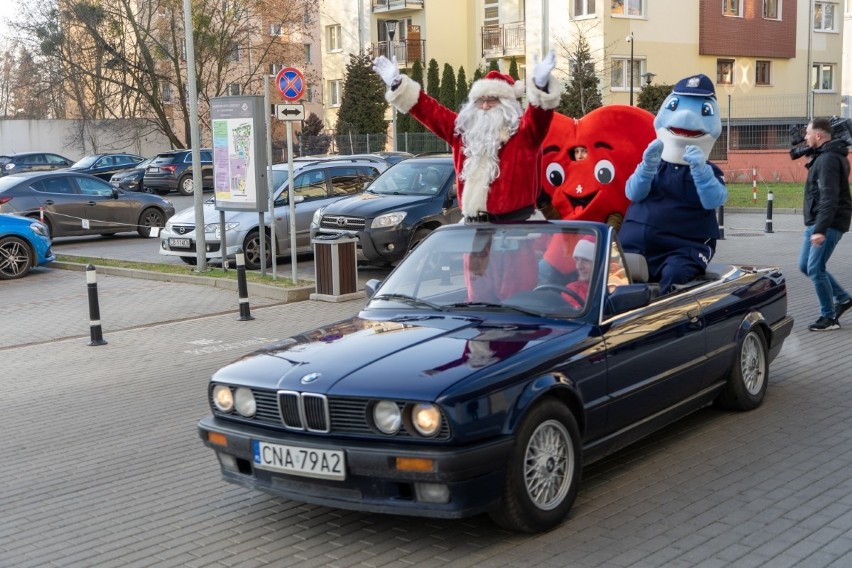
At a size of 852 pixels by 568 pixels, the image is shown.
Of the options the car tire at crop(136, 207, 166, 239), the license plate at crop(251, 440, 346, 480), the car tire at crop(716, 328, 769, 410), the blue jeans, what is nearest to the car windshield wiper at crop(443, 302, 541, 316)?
the license plate at crop(251, 440, 346, 480)

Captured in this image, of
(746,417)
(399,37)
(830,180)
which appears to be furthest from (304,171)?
(399,37)

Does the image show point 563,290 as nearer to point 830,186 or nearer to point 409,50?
point 830,186

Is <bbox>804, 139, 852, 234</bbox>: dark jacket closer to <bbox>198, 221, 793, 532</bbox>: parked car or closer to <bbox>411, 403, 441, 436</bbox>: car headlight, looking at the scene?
<bbox>198, 221, 793, 532</bbox>: parked car

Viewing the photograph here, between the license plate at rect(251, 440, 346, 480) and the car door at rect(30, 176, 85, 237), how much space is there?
18.2m

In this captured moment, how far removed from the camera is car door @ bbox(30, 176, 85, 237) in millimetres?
22469

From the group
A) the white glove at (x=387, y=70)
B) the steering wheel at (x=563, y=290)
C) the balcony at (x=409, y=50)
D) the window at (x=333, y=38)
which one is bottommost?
the steering wheel at (x=563, y=290)

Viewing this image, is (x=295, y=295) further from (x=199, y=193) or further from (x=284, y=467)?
(x=284, y=467)

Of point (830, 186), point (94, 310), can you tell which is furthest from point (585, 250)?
point (94, 310)

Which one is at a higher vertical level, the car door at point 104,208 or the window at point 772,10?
the window at point 772,10

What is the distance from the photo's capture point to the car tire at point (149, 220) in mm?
24516

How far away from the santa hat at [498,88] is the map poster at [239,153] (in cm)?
703

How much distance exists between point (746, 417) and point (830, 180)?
3647 mm

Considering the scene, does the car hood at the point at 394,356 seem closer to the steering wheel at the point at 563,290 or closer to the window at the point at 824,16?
the steering wheel at the point at 563,290

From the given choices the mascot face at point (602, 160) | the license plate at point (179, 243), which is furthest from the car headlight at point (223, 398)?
the license plate at point (179, 243)
